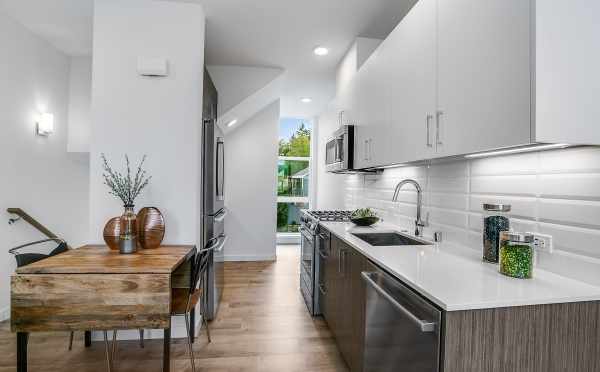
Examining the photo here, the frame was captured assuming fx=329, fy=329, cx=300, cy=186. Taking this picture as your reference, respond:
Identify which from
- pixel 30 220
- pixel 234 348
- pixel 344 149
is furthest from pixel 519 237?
pixel 30 220

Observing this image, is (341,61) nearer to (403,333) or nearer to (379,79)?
(379,79)

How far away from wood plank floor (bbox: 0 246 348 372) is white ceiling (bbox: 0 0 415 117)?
2736 millimetres

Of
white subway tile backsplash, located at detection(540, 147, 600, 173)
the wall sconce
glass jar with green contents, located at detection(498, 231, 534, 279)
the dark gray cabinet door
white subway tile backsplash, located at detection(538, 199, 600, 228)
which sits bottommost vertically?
the dark gray cabinet door

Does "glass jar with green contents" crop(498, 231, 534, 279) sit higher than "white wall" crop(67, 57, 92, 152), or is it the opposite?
"white wall" crop(67, 57, 92, 152)

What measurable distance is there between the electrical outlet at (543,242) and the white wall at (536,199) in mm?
20

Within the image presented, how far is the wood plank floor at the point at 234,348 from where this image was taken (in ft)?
7.33

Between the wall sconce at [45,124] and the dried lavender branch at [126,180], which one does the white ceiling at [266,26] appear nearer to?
the wall sconce at [45,124]

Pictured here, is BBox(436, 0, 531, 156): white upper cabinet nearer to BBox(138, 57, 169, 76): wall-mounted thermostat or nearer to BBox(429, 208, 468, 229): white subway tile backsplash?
BBox(429, 208, 468, 229): white subway tile backsplash

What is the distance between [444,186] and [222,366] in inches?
75.2

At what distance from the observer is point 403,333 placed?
4.36 feet

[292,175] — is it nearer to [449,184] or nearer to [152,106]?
[152,106]

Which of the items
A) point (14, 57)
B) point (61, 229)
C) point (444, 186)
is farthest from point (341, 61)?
point (61, 229)

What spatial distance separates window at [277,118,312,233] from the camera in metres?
6.73

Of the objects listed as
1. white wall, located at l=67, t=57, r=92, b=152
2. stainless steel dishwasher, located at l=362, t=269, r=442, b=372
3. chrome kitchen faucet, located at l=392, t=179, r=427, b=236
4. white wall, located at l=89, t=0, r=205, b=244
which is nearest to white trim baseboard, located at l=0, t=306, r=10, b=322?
white wall, located at l=89, t=0, r=205, b=244
